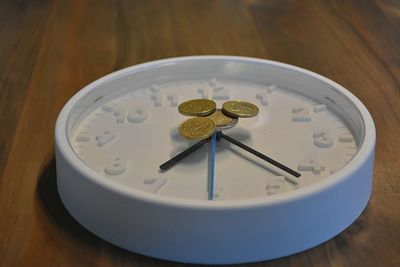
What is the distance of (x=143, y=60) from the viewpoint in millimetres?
1054

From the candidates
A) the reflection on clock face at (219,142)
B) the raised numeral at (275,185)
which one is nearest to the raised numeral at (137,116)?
the reflection on clock face at (219,142)

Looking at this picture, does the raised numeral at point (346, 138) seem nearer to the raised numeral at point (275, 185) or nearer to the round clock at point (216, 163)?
the round clock at point (216, 163)

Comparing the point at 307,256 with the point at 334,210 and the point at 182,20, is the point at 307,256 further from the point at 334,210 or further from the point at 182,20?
the point at 182,20

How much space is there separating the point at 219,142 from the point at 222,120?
0.03 metres

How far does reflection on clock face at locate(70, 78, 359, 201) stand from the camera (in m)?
0.61

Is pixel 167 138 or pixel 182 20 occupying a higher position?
pixel 167 138

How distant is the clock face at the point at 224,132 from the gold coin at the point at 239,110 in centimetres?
3

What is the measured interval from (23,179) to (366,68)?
0.61 meters

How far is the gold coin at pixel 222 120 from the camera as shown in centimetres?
66

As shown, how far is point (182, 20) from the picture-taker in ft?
4.09

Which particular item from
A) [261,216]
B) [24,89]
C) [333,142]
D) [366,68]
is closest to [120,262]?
[261,216]

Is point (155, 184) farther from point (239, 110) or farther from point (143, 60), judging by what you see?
point (143, 60)

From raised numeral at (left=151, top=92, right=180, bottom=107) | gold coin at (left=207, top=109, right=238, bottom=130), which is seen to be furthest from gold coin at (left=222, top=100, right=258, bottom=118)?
raised numeral at (left=151, top=92, right=180, bottom=107)

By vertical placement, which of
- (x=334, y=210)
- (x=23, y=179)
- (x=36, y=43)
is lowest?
(x=36, y=43)
